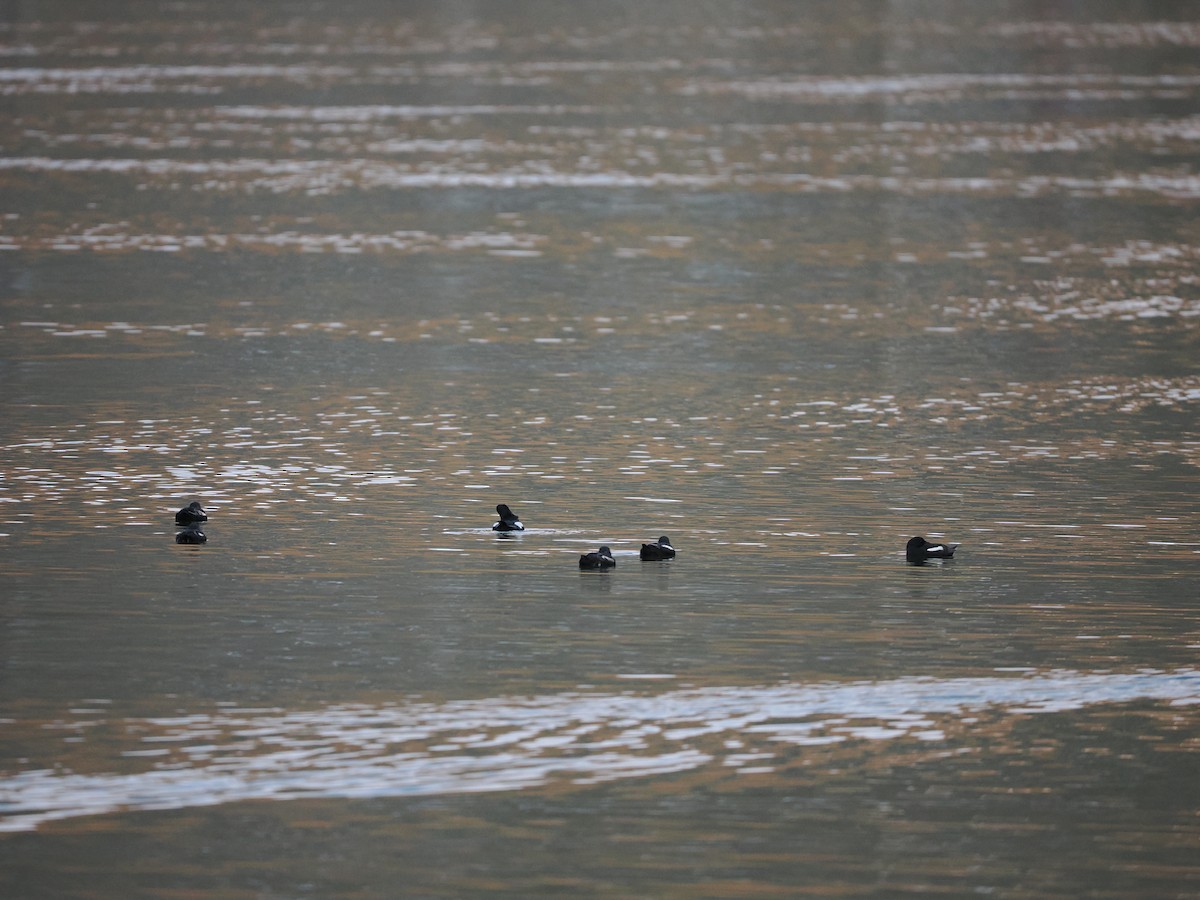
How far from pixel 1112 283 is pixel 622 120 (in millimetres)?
18856

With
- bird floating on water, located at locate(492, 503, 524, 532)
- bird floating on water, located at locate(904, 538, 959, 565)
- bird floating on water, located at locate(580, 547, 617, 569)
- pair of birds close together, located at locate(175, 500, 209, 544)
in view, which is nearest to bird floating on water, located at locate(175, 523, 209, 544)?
pair of birds close together, located at locate(175, 500, 209, 544)

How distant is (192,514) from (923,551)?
454 cm

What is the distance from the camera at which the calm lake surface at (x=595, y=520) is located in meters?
10.1

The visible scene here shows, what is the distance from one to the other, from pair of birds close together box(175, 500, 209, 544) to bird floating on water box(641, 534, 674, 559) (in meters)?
2.73

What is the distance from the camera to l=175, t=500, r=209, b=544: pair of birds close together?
1463 centimetres

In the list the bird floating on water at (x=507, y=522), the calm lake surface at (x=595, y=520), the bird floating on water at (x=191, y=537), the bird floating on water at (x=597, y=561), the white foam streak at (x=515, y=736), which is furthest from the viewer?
the bird floating on water at (x=507, y=522)

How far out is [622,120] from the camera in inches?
1732

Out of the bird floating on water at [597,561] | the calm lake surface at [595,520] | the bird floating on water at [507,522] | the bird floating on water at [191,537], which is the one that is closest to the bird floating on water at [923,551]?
the calm lake surface at [595,520]

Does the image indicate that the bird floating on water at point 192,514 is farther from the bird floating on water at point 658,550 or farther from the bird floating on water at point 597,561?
the bird floating on water at point 658,550

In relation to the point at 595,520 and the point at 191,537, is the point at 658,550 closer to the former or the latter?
the point at 595,520

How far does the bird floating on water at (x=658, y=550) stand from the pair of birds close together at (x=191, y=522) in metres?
2.73

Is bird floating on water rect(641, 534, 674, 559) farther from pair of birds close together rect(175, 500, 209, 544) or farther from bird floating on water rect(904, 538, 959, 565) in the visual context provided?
pair of birds close together rect(175, 500, 209, 544)

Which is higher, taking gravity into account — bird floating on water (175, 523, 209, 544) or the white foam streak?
bird floating on water (175, 523, 209, 544)

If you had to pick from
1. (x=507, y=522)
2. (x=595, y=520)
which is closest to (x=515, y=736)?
(x=507, y=522)
